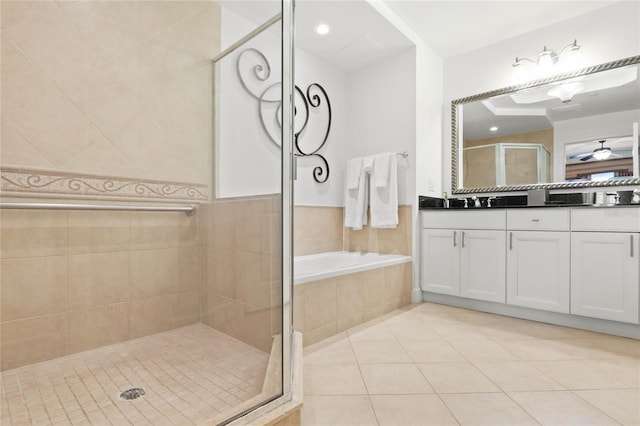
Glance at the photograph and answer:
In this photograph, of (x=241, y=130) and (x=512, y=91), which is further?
(x=512, y=91)

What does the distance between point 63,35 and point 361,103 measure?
2424mm

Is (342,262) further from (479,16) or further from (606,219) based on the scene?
(479,16)

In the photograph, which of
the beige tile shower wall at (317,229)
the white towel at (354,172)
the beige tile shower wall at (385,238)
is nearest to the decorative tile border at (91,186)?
the beige tile shower wall at (317,229)

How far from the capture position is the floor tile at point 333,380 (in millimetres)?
1398

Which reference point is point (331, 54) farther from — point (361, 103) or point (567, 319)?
point (567, 319)

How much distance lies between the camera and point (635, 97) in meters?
2.31

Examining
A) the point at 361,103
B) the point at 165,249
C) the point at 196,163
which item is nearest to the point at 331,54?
the point at 361,103

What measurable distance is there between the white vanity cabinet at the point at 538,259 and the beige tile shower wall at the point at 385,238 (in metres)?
0.78

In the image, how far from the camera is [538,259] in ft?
7.47

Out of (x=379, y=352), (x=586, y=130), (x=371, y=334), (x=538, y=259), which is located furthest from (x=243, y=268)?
(x=586, y=130)

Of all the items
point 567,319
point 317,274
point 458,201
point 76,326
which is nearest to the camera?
point 76,326

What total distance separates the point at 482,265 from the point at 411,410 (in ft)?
5.23

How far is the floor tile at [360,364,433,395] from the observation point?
55.2 inches

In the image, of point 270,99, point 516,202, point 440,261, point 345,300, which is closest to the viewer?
point 270,99
